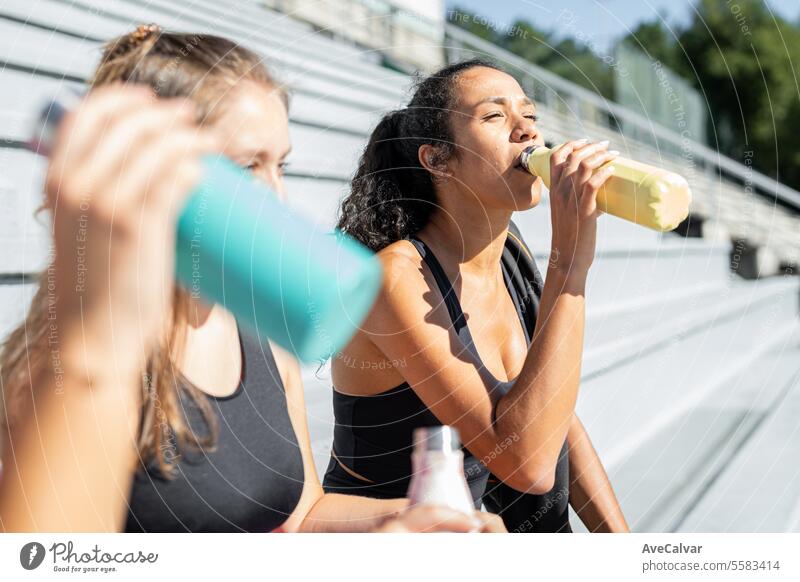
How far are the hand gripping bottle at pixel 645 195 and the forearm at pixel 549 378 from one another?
75 millimetres

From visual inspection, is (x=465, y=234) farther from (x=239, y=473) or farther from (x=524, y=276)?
(x=239, y=473)

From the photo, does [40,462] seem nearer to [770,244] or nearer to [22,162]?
[22,162]

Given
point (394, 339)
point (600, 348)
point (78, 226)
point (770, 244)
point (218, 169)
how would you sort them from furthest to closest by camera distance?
point (770, 244), point (600, 348), point (394, 339), point (218, 169), point (78, 226)

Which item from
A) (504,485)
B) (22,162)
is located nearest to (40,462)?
(22,162)

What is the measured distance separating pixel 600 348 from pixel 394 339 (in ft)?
2.57

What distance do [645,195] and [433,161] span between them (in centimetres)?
22

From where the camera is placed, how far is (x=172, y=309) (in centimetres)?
69

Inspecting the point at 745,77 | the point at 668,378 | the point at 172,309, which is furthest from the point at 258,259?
the point at 745,77

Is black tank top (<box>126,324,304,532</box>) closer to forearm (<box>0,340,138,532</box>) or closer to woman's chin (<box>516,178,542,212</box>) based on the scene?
forearm (<box>0,340,138,532</box>)

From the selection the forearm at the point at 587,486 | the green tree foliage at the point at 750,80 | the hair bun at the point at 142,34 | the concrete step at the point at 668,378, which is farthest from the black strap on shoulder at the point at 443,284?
the green tree foliage at the point at 750,80

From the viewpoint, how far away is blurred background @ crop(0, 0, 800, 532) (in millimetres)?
913

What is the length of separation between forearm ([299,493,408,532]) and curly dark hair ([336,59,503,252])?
0.82 ft

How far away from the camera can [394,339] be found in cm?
75

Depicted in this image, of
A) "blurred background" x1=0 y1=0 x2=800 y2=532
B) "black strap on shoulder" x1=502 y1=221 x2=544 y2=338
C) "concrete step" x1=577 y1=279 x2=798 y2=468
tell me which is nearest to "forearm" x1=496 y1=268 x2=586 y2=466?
"black strap on shoulder" x1=502 y1=221 x2=544 y2=338
